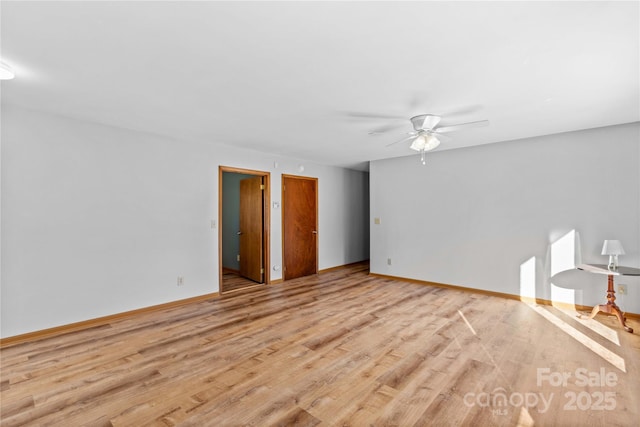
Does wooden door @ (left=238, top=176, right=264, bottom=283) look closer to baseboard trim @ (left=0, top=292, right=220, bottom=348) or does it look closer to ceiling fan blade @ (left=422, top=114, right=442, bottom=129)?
baseboard trim @ (left=0, top=292, right=220, bottom=348)

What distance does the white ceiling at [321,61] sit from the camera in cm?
163

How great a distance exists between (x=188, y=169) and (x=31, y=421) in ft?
10.2

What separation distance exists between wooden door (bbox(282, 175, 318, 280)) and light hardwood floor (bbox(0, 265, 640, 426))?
200 centimetres

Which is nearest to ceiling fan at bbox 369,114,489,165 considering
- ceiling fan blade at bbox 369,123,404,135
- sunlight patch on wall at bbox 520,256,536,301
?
ceiling fan blade at bbox 369,123,404,135

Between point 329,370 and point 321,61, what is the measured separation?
2422mm

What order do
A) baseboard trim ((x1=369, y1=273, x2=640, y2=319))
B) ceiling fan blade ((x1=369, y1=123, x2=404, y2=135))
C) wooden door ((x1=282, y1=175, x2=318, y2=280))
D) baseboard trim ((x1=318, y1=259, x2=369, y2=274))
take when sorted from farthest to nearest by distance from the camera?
baseboard trim ((x1=318, y1=259, x2=369, y2=274)) < wooden door ((x1=282, y1=175, x2=318, y2=280)) < baseboard trim ((x1=369, y1=273, x2=640, y2=319)) < ceiling fan blade ((x1=369, y1=123, x2=404, y2=135))

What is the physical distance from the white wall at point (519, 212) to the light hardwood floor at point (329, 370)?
70cm

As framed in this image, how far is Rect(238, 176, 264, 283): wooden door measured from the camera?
549 cm

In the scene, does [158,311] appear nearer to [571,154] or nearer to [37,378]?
[37,378]

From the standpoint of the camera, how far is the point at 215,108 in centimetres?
307

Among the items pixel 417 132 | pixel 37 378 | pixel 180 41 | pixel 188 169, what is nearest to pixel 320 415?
pixel 37 378

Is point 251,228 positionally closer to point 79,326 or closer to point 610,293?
point 79,326

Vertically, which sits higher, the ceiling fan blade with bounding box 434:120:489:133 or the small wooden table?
the ceiling fan blade with bounding box 434:120:489:133

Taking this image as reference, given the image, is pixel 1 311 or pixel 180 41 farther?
pixel 1 311
